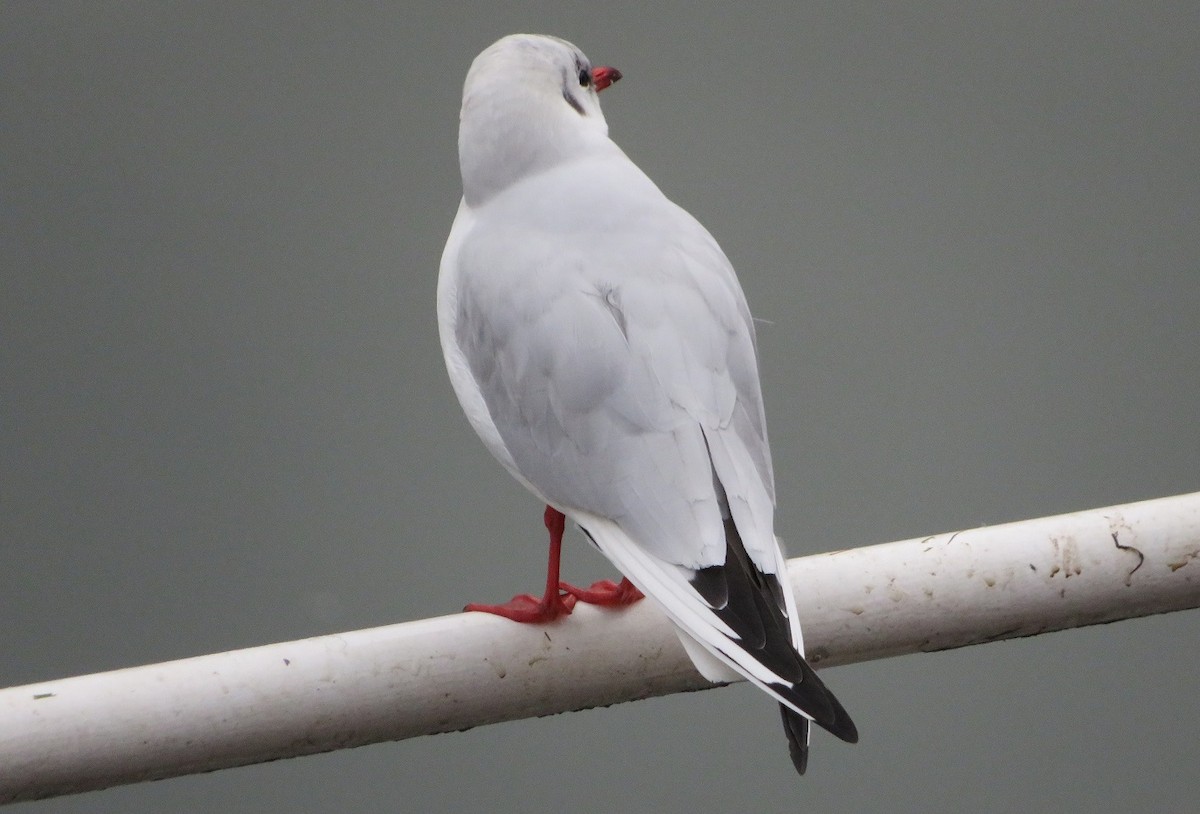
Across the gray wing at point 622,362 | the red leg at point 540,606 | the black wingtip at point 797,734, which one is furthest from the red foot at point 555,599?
the black wingtip at point 797,734

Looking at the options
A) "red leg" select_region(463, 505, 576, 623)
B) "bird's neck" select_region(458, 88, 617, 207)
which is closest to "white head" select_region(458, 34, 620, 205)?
"bird's neck" select_region(458, 88, 617, 207)

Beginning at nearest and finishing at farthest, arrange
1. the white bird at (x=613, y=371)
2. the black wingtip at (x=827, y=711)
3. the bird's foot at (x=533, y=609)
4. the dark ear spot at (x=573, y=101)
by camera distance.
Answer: the black wingtip at (x=827, y=711) < the white bird at (x=613, y=371) < the bird's foot at (x=533, y=609) < the dark ear spot at (x=573, y=101)

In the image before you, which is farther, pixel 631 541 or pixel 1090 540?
pixel 1090 540

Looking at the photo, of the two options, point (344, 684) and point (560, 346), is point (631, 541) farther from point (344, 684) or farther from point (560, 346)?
point (344, 684)

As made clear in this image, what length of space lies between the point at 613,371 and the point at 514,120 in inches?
11.2

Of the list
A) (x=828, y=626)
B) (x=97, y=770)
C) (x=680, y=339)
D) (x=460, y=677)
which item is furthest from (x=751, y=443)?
(x=97, y=770)

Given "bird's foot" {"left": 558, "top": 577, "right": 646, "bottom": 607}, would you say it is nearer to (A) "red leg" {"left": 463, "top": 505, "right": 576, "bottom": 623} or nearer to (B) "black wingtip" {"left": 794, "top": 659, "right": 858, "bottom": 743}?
(A) "red leg" {"left": 463, "top": 505, "right": 576, "bottom": 623}

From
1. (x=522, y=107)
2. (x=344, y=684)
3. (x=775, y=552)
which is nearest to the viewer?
(x=775, y=552)

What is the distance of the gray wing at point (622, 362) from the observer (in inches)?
38.1

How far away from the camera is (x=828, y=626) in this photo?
1129 millimetres

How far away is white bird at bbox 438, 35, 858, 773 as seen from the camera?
0.91 meters

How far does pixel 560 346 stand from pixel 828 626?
1.11 feet

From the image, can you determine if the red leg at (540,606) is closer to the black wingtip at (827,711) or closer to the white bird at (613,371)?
the white bird at (613,371)

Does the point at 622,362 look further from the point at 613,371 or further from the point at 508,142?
the point at 508,142
